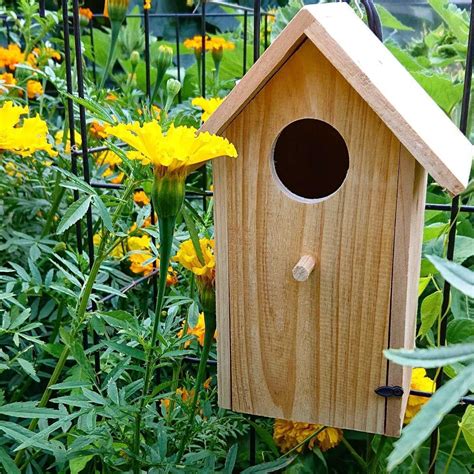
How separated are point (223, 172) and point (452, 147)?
0.83ft

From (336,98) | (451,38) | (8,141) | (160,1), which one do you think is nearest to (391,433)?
(336,98)

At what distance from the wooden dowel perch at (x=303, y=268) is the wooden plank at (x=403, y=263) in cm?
9

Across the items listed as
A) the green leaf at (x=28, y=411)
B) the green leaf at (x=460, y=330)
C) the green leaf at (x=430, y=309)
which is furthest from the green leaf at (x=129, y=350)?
the green leaf at (x=460, y=330)

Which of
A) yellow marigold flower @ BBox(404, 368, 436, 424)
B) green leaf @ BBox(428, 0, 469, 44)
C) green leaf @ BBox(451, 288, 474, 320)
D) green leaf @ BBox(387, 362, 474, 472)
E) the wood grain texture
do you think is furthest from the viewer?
green leaf @ BBox(428, 0, 469, 44)

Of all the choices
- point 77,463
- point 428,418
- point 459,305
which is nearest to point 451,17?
point 459,305

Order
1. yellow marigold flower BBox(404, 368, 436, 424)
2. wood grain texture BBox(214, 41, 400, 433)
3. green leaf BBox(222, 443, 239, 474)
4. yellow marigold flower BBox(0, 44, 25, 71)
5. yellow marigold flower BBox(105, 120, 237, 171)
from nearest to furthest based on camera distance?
yellow marigold flower BBox(105, 120, 237, 171) → wood grain texture BBox(214, 41, 400, 433) → green leaf BBox(222, 443, 239, 474) → yellow marigold flower BBox(404, 368, 436, 424) → yellow marigold flower BBox(0, 44, 25, 71)

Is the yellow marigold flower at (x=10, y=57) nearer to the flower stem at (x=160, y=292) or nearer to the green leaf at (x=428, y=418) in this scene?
the flower stem at (x=160, y=292)

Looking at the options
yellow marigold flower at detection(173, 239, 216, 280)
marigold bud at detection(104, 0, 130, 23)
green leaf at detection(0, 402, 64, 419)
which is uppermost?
marigold bud at detection(104, 0, 130, 23)

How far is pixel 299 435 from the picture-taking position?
106cm

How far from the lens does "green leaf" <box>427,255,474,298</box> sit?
0.45 meters

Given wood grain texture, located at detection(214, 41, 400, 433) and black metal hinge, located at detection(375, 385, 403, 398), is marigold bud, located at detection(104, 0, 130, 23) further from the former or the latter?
black metal hinge, located at detection(375, 385, 403, 398)

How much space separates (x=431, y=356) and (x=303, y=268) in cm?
36

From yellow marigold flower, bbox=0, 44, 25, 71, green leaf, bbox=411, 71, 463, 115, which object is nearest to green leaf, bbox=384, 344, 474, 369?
green leaf, bbox=411, 71, 463, 115

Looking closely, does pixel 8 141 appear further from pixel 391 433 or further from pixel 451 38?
pixel 451 38
